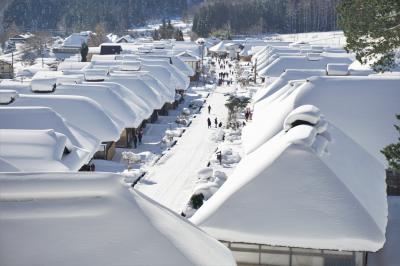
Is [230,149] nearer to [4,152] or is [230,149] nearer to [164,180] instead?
[164,180]

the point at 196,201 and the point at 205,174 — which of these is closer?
the point at 196,201

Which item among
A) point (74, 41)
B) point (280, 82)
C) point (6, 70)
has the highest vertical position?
point (280, 82)

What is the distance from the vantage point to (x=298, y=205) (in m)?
11.6

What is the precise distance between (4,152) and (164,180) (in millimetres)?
7031

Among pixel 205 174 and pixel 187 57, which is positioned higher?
pixel 187 57

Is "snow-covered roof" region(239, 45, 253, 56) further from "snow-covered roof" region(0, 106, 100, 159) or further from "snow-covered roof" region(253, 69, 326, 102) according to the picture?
"snow-covered roof" region(0, 106, 100, 159)

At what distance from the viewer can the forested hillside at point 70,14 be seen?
128875 millimetres

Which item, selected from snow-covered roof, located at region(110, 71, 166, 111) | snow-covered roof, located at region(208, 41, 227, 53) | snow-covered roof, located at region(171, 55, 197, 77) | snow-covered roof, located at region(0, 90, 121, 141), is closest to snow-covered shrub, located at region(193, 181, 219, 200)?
snow-covered roof, located at region(0, 90, 121, 141)

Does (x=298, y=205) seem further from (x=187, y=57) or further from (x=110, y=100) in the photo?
(x=187, y=57)

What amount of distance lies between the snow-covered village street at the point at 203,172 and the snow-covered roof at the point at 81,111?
0.08 metres

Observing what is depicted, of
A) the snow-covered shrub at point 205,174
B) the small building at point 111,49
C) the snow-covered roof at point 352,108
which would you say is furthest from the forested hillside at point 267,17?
the snow-covered shrub at point 205,174

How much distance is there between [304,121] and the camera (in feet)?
48.6

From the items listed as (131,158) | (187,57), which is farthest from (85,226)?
(187,57)

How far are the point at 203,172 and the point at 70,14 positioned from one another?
119575 mm
